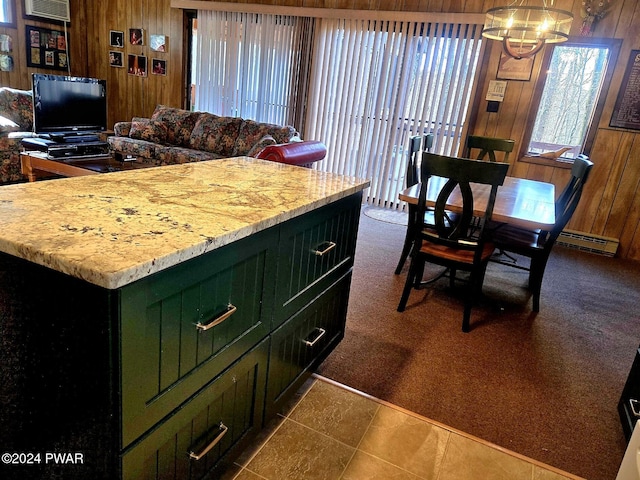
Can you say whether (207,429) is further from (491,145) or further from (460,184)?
(491,145)

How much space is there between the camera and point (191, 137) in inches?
212

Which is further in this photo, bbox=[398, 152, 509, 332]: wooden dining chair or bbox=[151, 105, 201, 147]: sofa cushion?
bbox=[151, 105, 201, 147]: sofa cushion

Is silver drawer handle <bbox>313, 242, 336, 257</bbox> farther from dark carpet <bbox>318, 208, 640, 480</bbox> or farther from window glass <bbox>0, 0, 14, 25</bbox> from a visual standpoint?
window glass <bbox>0, 0, 14, 25</bbox>

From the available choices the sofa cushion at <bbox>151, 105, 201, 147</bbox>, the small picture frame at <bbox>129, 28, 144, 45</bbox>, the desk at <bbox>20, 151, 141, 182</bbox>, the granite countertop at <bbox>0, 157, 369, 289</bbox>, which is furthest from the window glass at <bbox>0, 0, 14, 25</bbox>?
the granite countertop at <bbox>0, 157, 369, 289</bbox>

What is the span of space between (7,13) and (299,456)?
22.8 feet

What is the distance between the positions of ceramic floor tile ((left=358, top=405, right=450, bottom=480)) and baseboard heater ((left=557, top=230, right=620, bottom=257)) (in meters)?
3.54

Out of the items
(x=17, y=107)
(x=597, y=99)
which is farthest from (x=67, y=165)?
(x=597, y=99)

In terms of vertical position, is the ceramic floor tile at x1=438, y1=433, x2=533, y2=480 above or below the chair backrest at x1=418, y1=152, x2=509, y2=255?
below

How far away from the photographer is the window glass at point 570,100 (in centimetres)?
438

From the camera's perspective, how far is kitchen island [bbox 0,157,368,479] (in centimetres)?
91

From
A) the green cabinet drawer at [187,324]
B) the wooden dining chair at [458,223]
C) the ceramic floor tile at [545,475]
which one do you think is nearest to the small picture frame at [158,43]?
the wooden dining chair at [458,223]

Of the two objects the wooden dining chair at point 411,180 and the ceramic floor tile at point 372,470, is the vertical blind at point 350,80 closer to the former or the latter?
the wooden dining chair at point 411,180

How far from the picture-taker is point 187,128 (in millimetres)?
5496

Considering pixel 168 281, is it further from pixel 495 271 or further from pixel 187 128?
pixel 187 128
